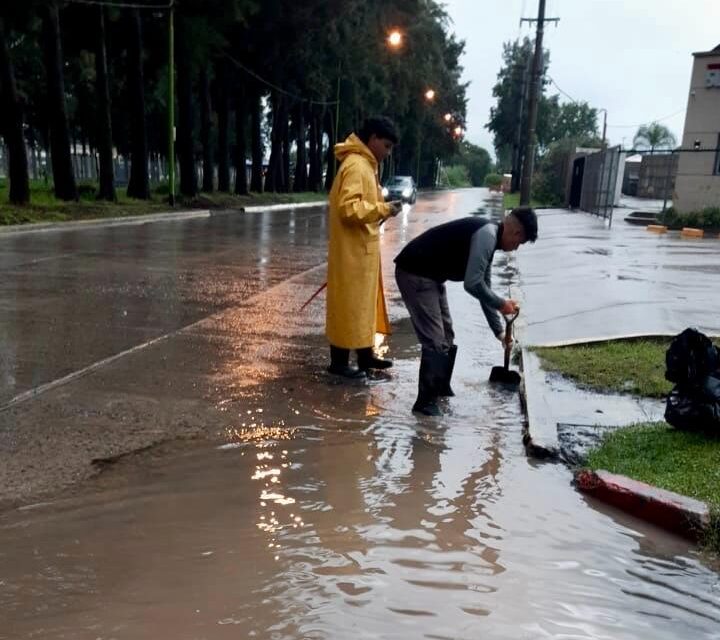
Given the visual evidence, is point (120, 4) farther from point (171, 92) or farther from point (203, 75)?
point (203, 75)

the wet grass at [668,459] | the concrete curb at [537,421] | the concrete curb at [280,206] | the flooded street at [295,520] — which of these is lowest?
the concrete curb at [280,206]

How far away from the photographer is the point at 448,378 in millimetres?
5223

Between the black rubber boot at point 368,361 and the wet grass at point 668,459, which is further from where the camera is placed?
the black rubber boot at point 368,361

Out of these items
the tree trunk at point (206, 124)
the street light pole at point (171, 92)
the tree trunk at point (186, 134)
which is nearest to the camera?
the street light pole at point (171, 92)

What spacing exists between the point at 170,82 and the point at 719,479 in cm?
2384

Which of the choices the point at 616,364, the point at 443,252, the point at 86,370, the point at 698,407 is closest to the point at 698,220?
the point at 616,364

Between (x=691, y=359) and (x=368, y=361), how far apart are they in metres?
2.54

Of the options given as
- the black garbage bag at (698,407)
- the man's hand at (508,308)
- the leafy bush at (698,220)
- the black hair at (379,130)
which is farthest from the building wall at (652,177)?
the black garbage bag at (698,407)

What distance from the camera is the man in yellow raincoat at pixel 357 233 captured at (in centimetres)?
546

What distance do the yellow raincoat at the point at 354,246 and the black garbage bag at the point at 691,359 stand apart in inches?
86.2

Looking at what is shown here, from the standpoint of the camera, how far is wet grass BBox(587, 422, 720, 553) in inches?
143

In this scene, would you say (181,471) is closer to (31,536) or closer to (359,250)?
(31,536)

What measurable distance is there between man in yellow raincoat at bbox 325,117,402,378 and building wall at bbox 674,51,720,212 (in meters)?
18.4

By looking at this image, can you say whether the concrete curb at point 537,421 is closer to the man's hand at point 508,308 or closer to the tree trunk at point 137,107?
the man's hand at point 508,308
